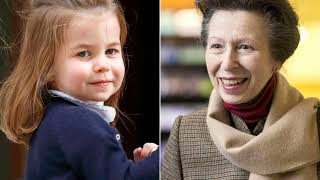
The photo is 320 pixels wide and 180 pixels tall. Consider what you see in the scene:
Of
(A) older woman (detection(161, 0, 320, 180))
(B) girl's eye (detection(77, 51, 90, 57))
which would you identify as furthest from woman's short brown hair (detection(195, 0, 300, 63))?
Answer: (B) girl's eye (detection(77, 51, 90, 57))

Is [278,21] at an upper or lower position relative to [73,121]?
upper

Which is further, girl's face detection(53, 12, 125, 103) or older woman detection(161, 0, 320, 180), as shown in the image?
girl's face detection(53, 12, 125, 103)

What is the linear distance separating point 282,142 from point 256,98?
13 centimetres

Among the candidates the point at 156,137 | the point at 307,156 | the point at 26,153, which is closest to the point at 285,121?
the point at 307,156

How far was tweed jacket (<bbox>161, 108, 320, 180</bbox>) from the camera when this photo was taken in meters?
1.37

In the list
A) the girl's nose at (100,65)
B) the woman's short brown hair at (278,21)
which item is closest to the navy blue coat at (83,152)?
the girl's nose at (100,65)

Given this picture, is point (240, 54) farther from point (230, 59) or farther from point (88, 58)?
point (88, 58)

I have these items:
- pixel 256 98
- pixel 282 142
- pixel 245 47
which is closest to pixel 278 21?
pixel 245 47

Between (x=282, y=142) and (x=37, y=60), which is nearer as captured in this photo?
(x=282, y=142)

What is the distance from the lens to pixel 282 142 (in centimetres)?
127

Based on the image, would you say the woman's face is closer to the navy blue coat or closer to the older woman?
the older woman

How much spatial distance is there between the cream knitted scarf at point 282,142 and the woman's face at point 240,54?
0.20 feet

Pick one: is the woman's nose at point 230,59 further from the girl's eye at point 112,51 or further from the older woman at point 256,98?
the girl's eye at point 112,51

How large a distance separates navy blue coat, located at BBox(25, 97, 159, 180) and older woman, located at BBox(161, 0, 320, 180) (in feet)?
0.81
